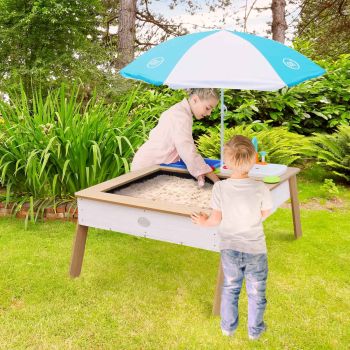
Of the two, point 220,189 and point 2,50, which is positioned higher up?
point 2,50

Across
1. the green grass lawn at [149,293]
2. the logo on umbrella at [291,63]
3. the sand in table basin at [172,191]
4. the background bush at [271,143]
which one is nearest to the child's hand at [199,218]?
the sand in table basin at [172,191]

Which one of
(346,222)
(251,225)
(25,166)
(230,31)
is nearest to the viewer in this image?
(251,225)

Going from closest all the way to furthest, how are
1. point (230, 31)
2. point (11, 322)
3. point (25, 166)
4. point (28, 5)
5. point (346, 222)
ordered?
point (11, 322) < point (230, 31) < point (25, 166) < point (346, 222) < point (28, 5)

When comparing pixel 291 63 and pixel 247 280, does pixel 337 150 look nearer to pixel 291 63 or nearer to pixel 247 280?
pixel 291 63

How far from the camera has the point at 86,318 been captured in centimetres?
325

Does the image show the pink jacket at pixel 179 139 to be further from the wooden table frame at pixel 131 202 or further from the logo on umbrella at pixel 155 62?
the logo on umbrella at pixel 155 62

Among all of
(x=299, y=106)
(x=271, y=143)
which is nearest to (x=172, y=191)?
(x=271, y=143)

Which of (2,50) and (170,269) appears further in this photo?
(2,50)

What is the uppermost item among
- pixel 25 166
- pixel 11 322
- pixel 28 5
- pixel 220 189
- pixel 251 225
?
pixel 28 5

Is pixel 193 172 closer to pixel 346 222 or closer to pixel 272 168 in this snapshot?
pixel 272 168

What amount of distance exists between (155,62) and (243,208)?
1399 mm

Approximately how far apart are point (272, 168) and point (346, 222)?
1780mm

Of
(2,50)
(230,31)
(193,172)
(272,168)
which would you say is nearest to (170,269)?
(193,172)

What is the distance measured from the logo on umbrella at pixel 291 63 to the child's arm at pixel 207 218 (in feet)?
4.16
